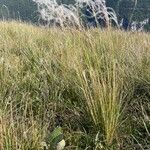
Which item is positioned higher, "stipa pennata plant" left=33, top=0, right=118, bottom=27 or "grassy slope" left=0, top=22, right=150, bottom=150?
"stipa pennata plant" left=33, top=0, right=118, bottom=27

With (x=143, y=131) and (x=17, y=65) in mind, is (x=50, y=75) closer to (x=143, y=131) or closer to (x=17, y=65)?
(x=17, y=65)

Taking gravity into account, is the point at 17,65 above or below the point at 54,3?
below

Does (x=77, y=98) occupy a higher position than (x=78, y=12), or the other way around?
(x=78, y=12)

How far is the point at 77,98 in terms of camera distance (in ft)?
11.7

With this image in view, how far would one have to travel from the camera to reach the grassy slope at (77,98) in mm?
2936

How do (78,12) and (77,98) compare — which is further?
(78,12)

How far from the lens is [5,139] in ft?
8.52

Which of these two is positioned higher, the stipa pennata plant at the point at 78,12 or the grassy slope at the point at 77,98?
the stipa pennata plant at the point at 78,12

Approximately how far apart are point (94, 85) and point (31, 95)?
0.82 meters

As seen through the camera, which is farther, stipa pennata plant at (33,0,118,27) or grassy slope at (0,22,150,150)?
stipa pennata plant at (33,0,118,27)

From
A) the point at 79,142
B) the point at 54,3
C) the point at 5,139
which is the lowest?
the point at 79,142

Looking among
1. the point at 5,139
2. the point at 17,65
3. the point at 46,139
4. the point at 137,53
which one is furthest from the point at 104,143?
the point at 17,65

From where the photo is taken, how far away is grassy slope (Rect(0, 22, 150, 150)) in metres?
2.94

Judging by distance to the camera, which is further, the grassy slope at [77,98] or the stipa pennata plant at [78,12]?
the stipa pennata plant at [78,12]
